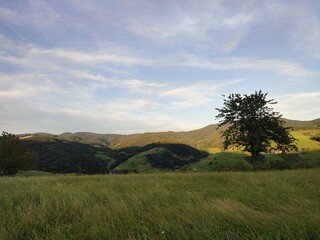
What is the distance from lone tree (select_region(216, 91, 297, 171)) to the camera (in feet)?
101

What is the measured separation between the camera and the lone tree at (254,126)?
3069cm

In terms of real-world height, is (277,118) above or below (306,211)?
above

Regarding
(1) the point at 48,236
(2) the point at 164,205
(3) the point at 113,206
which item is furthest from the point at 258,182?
(1) the point at 48,236

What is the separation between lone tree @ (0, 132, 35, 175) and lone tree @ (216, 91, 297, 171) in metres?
31.7

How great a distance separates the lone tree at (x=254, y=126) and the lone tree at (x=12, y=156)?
104 ft

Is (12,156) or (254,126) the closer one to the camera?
(254,126)

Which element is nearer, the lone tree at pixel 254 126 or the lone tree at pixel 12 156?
the lone tree at pixel 254 126

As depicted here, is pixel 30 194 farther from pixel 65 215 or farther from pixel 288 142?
pixel 288 142

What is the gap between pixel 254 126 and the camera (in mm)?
31062

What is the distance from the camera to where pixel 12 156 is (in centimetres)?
Result: 4419

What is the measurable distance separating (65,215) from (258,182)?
875 cm

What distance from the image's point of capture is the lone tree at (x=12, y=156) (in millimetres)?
43875

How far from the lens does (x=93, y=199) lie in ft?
25.7

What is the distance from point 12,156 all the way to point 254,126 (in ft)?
116
